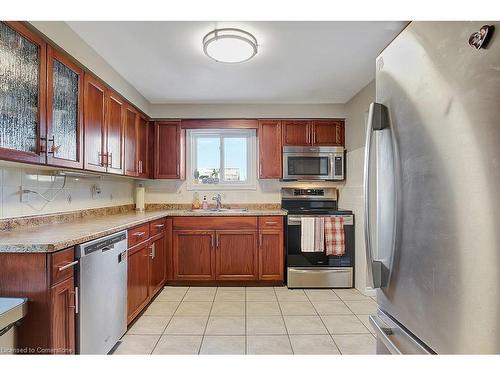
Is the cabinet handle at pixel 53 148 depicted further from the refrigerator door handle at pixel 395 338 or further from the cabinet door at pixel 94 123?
the refrigerator door handle at pixel 395 338

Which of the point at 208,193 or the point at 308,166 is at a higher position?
the point at 308,166

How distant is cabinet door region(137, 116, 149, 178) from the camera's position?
357 centimetres

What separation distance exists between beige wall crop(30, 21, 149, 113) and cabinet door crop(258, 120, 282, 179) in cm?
164

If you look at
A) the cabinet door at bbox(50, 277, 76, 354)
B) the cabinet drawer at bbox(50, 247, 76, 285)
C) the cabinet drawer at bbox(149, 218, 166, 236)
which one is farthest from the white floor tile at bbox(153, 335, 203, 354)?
the cabinet drawer at bbox(149, 218, 166, 236)

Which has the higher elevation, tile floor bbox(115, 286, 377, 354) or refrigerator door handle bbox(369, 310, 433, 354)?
refrigerator door handle bbox(369, 310, 433, 354)

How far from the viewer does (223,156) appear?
429 centimetres

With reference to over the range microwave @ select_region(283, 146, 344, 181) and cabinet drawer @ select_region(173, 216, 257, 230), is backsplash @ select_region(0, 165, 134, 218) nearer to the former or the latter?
cabinet drawer @ select_region(173, 216, 257, 230)

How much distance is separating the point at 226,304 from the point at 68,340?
66.1 inches

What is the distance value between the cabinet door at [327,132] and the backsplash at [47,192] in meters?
2.66

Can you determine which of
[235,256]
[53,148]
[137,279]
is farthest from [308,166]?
[53,148]

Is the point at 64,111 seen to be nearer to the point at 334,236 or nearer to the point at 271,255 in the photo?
the point at 271,255

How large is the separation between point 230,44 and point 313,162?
2121 mm

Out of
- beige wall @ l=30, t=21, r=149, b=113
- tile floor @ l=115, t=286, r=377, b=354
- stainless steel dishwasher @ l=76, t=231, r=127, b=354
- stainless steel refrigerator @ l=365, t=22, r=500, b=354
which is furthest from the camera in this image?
tile floor @ l=115, t=286, r=377, b=354

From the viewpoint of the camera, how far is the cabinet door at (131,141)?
3166 millimetres
